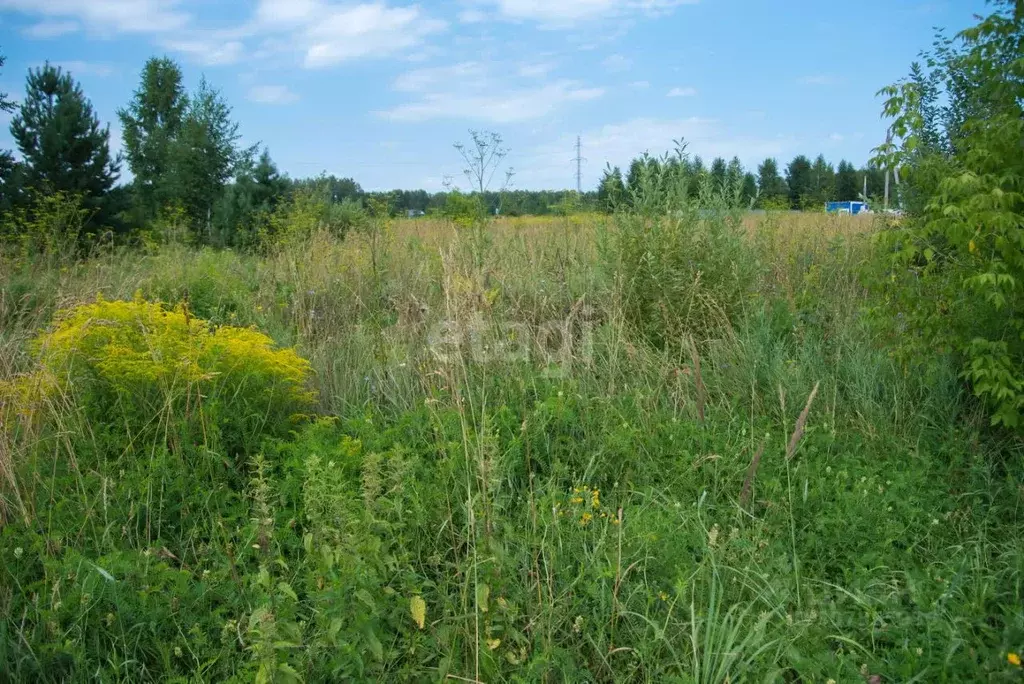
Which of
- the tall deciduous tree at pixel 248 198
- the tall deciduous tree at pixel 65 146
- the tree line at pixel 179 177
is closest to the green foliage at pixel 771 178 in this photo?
the tree line at pixel 179 177

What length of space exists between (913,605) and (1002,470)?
63.6 inches

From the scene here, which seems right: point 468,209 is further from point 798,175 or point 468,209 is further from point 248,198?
point 798,175

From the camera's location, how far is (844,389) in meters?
4.23

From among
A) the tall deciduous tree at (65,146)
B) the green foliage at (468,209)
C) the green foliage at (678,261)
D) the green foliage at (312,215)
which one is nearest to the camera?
the green foliage at (678,261)

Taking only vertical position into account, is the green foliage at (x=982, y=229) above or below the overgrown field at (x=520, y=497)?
above

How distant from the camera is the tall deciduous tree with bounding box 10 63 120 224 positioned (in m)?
19.1

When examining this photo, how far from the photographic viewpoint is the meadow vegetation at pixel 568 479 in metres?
2.17

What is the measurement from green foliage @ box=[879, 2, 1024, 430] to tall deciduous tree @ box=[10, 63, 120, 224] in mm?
19904

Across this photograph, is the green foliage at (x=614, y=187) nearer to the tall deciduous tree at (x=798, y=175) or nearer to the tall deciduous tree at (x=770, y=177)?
the tall deciduous tree at (x=770, y=177)

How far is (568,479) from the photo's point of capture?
329 centimetres

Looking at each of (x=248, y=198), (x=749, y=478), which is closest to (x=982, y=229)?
(x=749, y=478)

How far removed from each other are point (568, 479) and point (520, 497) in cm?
35

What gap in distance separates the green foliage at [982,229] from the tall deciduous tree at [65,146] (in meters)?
19.9

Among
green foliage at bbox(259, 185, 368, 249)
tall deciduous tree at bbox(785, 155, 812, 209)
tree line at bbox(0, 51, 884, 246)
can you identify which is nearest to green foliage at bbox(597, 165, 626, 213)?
tree line at bbox(0, 51, 884, 246)
